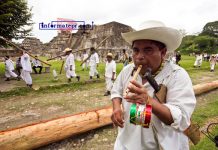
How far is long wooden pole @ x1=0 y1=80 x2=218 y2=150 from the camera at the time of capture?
389cm

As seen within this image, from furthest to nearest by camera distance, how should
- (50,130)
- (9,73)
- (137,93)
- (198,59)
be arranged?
(198,59)
(9,73)
(50,130)
(137,93)

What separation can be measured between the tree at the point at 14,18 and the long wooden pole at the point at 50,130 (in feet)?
35.8

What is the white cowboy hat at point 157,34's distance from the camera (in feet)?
5.41

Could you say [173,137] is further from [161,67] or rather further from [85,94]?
[85,94]

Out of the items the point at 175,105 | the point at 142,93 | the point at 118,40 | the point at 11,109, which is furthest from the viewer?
the point at 118,40

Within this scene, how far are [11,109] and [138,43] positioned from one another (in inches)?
275

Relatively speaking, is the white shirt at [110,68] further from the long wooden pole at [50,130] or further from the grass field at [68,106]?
the long wooden pole at [50,130]

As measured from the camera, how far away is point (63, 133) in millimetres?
4535

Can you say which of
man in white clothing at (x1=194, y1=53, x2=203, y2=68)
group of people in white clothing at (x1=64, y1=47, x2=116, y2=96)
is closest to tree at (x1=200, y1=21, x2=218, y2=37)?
man in white clothing at (x1=194, y1=53, x2=203, y2=68)

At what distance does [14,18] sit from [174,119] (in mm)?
16409

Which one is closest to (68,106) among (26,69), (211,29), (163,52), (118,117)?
(26,69)

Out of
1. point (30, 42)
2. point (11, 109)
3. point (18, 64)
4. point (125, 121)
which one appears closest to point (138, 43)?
point (125, 121)

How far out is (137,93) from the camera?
1.37 metres

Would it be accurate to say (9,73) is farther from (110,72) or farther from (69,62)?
(110,72)
